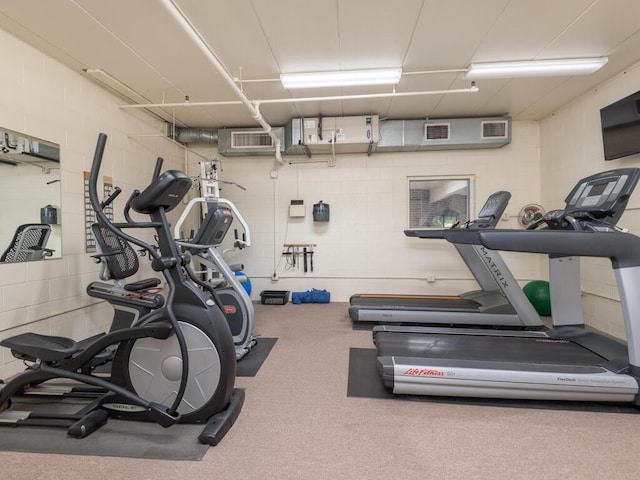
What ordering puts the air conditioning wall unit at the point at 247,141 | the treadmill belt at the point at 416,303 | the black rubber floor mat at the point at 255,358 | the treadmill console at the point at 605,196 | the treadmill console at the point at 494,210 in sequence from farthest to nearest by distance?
1. the air conditioning wall unit at the point at 247,141
2. the treadmill belt at the point at 416,303
3. the treadmill console at the point at 494,210
4. the black rubber floor mat at the point at 255,358
5. the treadmill console at the point at 605,196

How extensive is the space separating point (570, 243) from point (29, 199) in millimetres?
4280

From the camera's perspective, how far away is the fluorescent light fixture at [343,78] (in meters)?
3.12

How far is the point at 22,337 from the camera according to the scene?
6.18 ft

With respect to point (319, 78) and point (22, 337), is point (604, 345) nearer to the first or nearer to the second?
point (319, 78)

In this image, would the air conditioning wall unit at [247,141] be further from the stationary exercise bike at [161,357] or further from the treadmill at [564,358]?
the treadmill at [564,358]

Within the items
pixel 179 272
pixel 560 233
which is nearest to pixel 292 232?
pixel 179 272

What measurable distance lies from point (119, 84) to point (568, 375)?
4.90 metres

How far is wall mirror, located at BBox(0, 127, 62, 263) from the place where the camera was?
7.93 feet

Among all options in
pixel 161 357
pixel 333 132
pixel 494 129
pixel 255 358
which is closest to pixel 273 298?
pixel 255 358

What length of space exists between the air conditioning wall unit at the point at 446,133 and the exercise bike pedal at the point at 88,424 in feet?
14.1

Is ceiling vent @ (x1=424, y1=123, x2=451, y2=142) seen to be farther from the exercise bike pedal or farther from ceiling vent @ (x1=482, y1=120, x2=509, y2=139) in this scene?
the exercise bike pedal

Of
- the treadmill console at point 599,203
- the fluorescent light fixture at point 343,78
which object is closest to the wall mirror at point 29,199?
the fluorescent light fixture at point 343,78

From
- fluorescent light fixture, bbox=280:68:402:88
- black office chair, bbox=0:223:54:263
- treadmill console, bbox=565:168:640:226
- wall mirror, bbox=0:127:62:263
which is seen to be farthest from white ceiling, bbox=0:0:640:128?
black office chair, bbox=0:223:54:263

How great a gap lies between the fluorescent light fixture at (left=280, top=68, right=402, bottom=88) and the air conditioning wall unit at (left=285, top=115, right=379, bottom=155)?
41.2 inches
